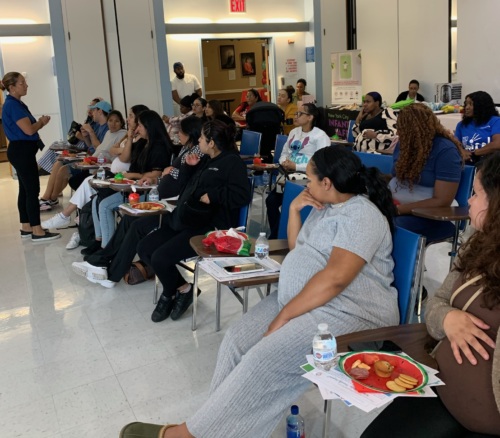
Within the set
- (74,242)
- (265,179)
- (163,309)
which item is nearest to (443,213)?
(163,309)

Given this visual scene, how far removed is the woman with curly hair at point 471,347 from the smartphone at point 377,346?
0.40 feet

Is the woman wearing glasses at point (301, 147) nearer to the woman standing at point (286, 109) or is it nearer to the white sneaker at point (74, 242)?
the white sneaker at point (74, 242)

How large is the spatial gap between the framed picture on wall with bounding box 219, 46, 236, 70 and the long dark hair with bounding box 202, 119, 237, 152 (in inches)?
349

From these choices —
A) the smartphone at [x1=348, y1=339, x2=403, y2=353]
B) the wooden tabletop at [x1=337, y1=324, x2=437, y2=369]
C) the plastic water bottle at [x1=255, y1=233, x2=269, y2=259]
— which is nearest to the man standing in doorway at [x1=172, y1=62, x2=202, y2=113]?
the plastic water bottle at [x1=255, y1=233, x2=269, y2=259]

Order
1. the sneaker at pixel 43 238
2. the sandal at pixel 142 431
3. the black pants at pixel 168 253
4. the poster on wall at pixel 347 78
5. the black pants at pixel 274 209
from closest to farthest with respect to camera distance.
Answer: the sandal at pixel 142 431
the black pants at pixel 168 253
the black pants at pixel 274 209
the sneaker at pixel 43 238
the poster on wall at pixel 347 78

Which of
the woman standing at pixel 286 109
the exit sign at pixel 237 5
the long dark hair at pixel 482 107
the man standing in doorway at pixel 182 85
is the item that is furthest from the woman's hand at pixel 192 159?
the exit sign at pixel 237 5

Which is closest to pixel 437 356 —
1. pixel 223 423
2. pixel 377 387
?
pixel 377 387

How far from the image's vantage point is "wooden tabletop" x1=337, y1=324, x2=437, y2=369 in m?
1.70

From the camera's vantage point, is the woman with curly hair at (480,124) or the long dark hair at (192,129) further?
the woman with curly hair at (480,124)

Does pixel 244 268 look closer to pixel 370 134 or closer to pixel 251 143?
pixel 370 134

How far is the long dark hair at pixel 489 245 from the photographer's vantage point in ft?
5.01

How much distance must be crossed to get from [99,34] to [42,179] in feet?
8.76

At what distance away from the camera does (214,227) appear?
3.62 m

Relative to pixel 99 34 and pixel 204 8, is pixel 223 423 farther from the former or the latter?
pixel 204 8
